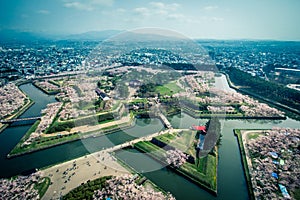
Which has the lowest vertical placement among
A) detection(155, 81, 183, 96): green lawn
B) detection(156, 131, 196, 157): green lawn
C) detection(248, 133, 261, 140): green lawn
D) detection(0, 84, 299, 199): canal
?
detection(0, 84, 299, 199): canal

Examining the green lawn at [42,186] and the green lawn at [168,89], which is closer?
the green lawn at [42,186]

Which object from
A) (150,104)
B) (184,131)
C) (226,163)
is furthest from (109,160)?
(150,104)

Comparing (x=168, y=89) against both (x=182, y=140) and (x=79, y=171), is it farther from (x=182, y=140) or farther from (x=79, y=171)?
(x=79, y=171)

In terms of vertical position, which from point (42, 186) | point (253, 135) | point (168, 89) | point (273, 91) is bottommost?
point (42, 186)

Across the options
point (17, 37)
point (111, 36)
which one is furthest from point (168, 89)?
point (17, 37)

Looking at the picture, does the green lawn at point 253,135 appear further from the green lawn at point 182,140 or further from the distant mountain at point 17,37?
the distant mountain at point 17,37

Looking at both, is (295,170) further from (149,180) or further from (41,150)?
(41,150)

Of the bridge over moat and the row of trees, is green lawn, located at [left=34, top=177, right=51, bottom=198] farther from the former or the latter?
the row of trees

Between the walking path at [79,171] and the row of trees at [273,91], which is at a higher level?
the row of trees at [273,91]

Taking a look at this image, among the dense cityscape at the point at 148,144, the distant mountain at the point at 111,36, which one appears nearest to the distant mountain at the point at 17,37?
the distant mountain at the point at 111,36

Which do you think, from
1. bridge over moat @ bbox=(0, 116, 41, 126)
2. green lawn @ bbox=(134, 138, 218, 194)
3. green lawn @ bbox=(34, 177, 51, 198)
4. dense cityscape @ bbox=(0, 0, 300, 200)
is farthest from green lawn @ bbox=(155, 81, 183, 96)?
green lawn @ bbox=(34, 177, 51, 198)

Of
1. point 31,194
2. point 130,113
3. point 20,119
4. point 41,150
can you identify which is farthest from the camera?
point 130,113
